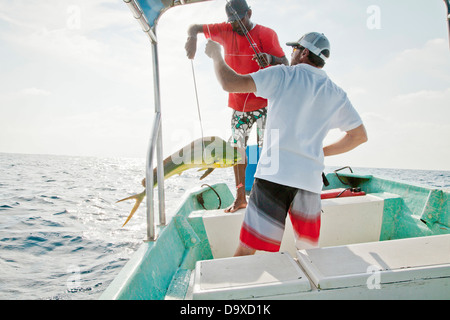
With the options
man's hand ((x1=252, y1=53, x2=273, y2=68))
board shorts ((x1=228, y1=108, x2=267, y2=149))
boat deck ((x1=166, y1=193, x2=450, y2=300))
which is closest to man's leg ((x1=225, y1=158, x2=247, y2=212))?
board shorts ((x1=228, y1=108, x2=267, y2=149))

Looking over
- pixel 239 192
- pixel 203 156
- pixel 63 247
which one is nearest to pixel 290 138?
pixel 203 156

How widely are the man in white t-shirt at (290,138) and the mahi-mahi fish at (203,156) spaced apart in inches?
20.7

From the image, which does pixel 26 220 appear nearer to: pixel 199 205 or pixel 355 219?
pixel 199 205

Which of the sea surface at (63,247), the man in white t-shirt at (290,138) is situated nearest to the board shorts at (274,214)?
the man in white t-shirt at (290,138)

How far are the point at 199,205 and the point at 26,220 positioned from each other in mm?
6566

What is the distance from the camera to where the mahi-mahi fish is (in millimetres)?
2301

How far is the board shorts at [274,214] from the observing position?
70.9 inches

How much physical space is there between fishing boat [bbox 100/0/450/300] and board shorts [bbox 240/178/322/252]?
0.49 ft

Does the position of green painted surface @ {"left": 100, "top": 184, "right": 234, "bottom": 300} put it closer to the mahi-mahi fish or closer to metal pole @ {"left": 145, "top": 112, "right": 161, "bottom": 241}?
metal pole @ {"left": 145, "top": 112, "right": 161, "bottom": 241}

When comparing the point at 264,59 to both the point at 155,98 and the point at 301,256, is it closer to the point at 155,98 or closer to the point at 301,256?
the point at 155,98

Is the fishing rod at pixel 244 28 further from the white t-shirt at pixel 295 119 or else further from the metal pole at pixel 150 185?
the metal pole at pixel 150 185

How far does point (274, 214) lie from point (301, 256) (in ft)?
1.30

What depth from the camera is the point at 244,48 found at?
2.96 metres
